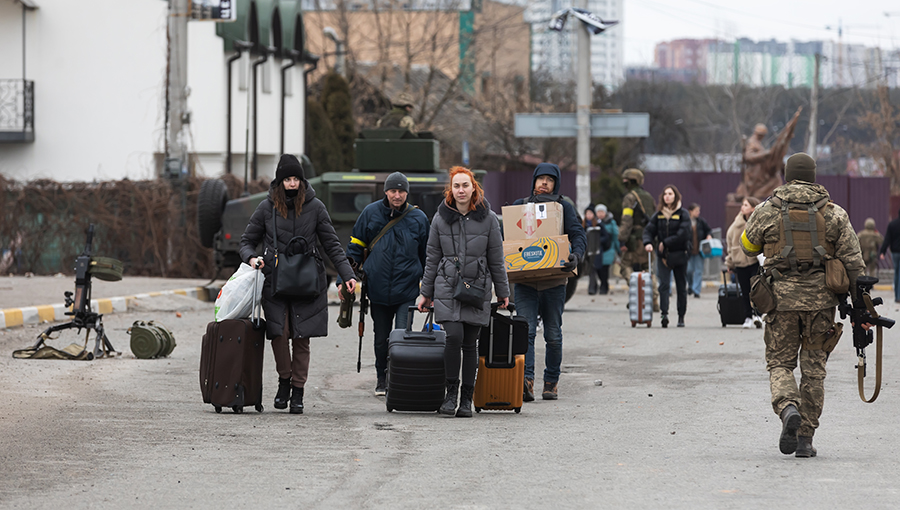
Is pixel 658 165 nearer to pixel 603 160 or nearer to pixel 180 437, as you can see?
pixel 603 160

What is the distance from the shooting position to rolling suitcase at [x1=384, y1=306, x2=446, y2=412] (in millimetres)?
8438

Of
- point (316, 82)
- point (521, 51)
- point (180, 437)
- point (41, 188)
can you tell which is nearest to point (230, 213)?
point (41, 188)

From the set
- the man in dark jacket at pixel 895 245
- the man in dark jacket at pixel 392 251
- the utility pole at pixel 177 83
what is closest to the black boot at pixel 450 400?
the man in dark jacket at pixel 392 251

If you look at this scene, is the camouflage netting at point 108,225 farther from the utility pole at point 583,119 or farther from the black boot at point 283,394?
the black boot at point 283,394

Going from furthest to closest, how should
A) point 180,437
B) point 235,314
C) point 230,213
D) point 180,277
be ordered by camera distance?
point 180,277, point 230,213, point 235,314, point 180,437

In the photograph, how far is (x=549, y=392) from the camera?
9.68m

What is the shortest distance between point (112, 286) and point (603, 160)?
A: 16736mm

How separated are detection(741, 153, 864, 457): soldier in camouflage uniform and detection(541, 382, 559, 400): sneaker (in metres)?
2.78

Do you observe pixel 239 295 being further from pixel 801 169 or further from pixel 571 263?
pixel 801 169

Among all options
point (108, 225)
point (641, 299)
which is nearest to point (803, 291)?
point (641, 299)

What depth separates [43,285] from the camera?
799 inches

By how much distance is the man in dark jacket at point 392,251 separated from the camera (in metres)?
9.33

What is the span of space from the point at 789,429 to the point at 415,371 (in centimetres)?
265

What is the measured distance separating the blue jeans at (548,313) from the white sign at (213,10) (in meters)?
14.5
